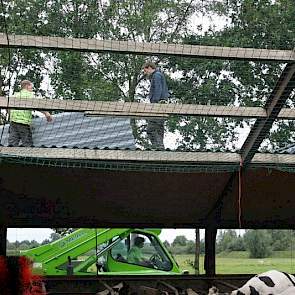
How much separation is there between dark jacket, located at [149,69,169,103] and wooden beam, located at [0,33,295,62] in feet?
1.57

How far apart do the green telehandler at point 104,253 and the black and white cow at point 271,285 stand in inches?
218

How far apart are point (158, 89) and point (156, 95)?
1.8 inches

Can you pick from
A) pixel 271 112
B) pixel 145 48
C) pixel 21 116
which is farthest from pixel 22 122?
pixel 271 112

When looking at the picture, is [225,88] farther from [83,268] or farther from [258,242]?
[258,242]

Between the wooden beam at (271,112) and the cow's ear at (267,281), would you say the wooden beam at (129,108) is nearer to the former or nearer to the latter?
the wooden beam at (271,112)

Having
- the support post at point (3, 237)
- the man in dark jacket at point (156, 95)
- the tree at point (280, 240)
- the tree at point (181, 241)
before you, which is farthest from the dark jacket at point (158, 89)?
the tree at point (280, 240)

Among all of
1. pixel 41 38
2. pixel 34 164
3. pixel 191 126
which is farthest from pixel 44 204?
pixel 41 38

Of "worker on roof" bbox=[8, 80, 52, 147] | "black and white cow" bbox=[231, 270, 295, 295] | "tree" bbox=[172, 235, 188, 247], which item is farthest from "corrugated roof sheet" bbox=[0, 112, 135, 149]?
"tree" bbox=[172, 235, 188, 247]

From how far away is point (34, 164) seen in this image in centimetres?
530

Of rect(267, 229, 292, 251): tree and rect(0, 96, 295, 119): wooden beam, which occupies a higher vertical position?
rect(0, 96, 295, 119): wooden beam

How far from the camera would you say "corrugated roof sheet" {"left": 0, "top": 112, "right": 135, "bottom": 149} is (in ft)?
16.5

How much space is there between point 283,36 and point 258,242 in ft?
37.1

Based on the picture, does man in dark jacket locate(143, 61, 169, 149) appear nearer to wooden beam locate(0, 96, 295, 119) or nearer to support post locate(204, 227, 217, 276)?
wooden beam locate(0, 96, 295, 119)

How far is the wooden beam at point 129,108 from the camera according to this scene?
14.7 ft
